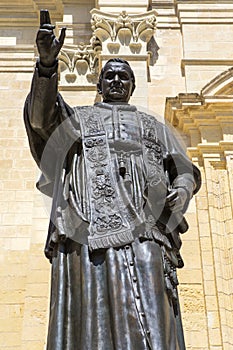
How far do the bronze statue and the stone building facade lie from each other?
2703 millimetres

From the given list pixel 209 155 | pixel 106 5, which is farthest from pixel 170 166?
pixel 106 5

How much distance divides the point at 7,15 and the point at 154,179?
7.64m

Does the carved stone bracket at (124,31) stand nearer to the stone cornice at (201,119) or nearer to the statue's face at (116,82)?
the stone cornice at (201,119)

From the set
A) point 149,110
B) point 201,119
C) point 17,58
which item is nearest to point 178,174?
point 149,110

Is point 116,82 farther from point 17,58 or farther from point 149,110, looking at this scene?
point 17,58

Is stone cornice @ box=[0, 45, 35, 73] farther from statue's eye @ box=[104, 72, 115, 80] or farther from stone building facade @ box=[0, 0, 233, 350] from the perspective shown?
statue's eye @ box=[104, 72, 115, 80]

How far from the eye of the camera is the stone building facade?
24.2ft

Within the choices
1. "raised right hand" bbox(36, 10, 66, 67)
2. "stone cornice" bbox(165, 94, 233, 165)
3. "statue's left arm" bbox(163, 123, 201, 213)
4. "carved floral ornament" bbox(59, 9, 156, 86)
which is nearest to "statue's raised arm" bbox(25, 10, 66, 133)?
"raised right hand" bbox(36, 10, 66, 67)

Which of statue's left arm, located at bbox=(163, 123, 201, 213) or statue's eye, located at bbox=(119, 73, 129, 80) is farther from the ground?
statue's eye, located at bbox=(119, 73, 129, 80)

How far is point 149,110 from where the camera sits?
750 centimetres

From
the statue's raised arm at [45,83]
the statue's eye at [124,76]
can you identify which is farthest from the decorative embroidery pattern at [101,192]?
the statue's eye at [124,76]

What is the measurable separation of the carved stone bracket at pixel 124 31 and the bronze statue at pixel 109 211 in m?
5.10

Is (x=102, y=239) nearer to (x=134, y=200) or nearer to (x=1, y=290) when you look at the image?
(x=134, y=200)

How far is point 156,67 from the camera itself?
9484 millimetres
